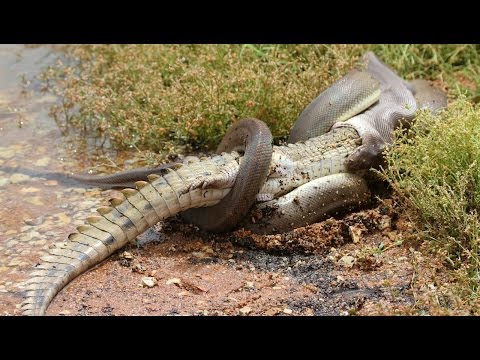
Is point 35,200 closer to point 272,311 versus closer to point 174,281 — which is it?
point 174,281

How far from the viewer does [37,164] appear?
6.71 m

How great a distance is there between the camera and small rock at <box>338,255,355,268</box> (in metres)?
5.50

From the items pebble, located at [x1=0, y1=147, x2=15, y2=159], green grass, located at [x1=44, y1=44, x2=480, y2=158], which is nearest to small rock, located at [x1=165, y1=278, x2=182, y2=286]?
green grass, located at [x1=44, y1=44, x2=480, y2=158]

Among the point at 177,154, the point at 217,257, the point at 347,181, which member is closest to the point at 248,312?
the point at 217,257

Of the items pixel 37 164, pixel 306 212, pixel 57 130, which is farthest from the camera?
pixel 57 130

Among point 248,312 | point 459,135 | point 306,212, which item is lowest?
point 248,312

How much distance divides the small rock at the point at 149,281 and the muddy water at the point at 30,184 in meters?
0.72

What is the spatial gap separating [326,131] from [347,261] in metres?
1.45

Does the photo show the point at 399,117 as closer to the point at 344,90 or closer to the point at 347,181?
the point at 344,90

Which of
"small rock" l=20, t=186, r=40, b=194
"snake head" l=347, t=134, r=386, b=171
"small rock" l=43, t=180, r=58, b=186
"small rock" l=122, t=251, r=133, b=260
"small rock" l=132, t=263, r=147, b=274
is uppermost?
"snake head" l=347, t=134, r=386, b=171

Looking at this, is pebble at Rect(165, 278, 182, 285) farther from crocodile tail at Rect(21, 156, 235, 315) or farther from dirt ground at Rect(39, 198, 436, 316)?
crocodile tail at Rect(21, 156, 235, 315)

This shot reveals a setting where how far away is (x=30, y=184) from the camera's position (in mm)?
6402

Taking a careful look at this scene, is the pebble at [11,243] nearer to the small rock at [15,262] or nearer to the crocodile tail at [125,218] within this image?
the small rock at [15,262]

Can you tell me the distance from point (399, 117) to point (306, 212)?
1362mm
